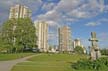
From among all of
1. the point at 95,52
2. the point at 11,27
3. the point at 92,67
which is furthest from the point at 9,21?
Result: the point at 92,67

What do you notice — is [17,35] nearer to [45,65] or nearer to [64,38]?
[45,65]

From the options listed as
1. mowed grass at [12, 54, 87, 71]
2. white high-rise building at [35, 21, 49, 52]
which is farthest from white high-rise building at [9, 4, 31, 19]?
mowed grass at [12, 54, 87, 71]

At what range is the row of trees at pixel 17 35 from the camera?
286 feet

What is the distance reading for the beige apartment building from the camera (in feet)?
583

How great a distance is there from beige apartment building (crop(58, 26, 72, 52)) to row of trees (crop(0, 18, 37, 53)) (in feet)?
286

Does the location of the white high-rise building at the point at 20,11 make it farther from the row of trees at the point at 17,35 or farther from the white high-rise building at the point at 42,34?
the white high-rise building at the point at 42,34

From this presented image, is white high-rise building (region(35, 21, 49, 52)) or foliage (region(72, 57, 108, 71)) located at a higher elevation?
white high-rise building (region(35, 21, 49, 52))

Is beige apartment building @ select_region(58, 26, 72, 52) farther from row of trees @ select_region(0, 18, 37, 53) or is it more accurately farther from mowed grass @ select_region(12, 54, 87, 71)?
mowed grass @ select_region(12, 54, 87, 71)

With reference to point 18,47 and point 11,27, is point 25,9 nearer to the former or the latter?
point 11,27

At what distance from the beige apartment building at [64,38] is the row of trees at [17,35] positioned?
87197mm

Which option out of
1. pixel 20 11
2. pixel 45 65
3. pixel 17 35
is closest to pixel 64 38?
pixel 20 11

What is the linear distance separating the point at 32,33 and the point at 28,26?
124 inches

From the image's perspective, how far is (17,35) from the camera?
290 feet

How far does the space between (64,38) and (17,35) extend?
314 ft
